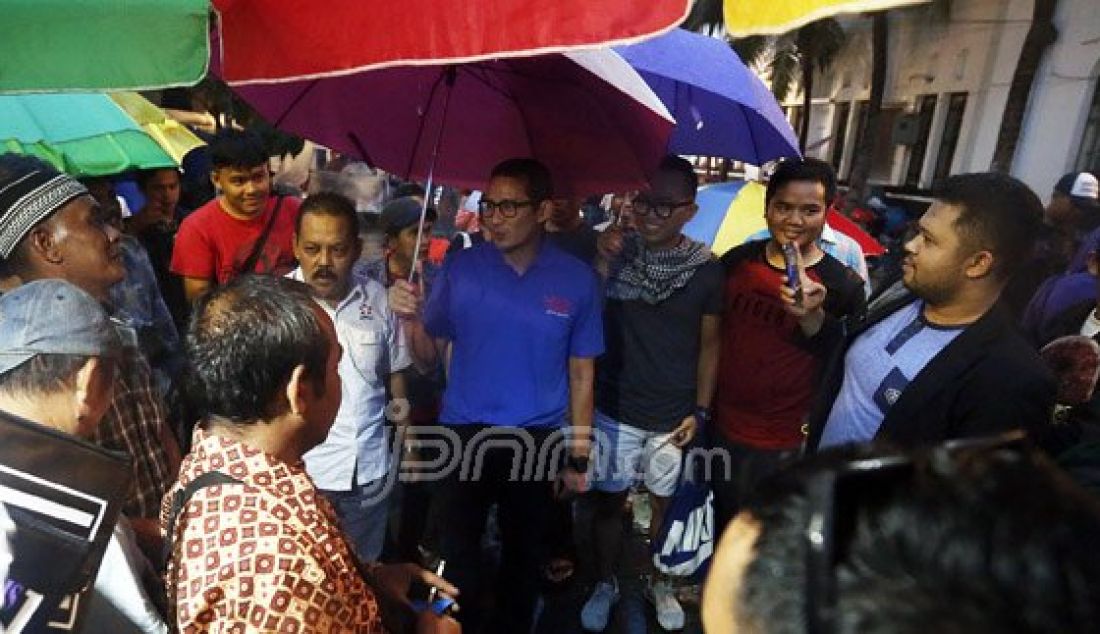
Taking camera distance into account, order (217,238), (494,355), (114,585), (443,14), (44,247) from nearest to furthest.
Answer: (114,585)
(443,14)
(44,247)
(494,355)
(217,238)

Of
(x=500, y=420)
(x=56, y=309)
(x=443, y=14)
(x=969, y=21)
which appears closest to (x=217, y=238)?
(x=500, y=420)

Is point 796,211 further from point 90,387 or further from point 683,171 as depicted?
point 90,387

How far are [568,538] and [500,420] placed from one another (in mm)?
1029

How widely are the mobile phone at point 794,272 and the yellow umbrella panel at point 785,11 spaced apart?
1.28 meters

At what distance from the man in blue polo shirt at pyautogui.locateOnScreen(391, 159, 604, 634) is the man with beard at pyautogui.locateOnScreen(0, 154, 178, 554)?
0.95 metres

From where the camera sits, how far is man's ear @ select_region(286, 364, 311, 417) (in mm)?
1478

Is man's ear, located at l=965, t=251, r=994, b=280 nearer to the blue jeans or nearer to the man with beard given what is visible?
the blue jeans

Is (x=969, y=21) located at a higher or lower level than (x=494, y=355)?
higher

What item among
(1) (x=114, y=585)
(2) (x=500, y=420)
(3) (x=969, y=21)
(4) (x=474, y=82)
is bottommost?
(2) (x=500, y=420)

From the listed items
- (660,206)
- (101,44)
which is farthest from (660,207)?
(101,44)

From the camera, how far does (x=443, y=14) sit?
1.61 m

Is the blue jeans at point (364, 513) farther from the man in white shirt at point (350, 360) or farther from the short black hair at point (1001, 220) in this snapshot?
the short black hair at point (1001, 220)

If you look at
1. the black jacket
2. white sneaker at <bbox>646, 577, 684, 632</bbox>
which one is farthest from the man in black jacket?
white sneaker at <bbox>646, 577, 684, 632</bbox>

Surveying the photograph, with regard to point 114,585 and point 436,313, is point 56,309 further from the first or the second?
point 436,313
